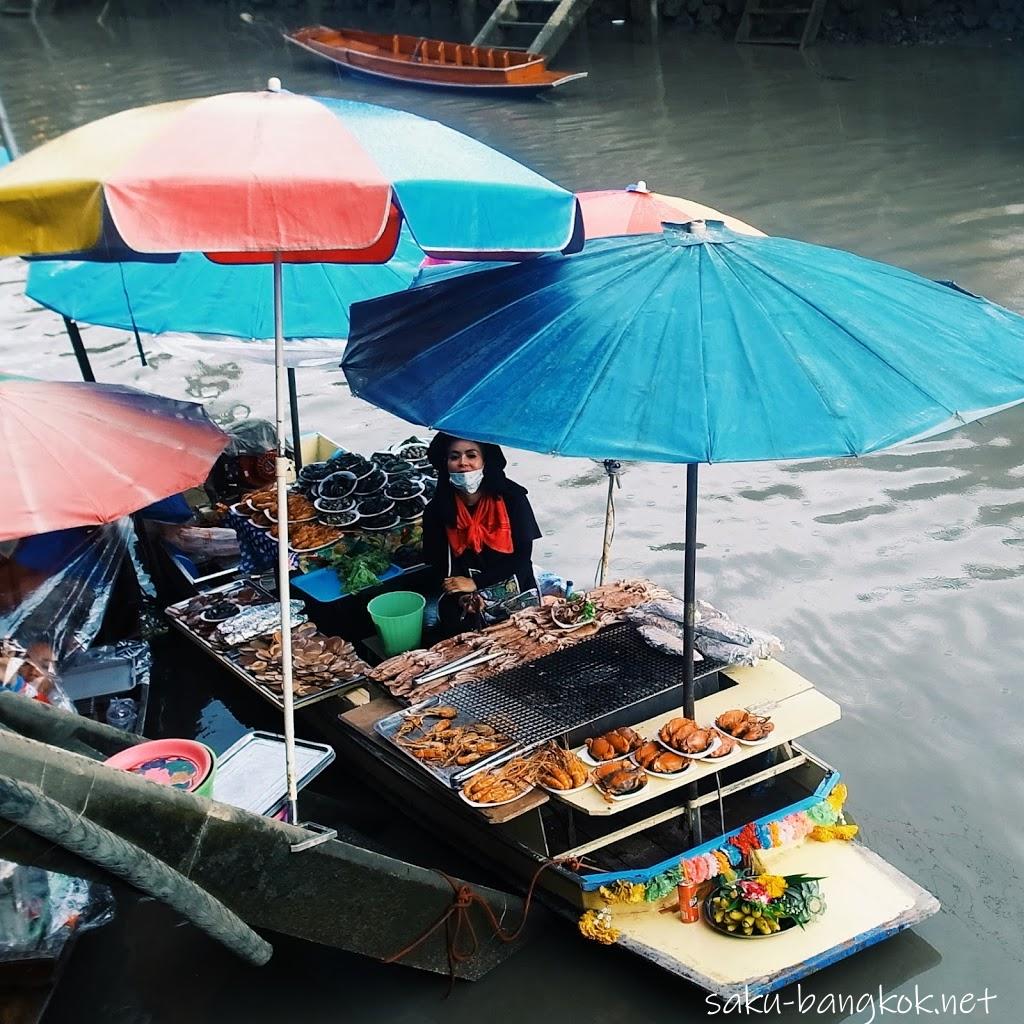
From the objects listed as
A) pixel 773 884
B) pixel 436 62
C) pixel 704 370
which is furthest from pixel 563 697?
pixel 436 62

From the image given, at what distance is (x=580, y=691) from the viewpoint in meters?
4.26

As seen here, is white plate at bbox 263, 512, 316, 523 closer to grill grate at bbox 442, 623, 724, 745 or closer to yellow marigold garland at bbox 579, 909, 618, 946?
grill grate at bbox 442, 623, 724, 745

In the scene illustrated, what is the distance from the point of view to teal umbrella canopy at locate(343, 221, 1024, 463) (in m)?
3.11

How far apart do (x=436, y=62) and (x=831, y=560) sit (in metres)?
14.9

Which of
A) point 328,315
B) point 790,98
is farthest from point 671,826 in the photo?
point 790,98

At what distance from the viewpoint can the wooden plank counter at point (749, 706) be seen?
12.3ft

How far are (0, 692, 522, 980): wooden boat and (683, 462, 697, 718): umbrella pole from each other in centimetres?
100

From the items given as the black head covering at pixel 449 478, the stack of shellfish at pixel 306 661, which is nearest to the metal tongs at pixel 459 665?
the stack of shellfish at pixel 306 661

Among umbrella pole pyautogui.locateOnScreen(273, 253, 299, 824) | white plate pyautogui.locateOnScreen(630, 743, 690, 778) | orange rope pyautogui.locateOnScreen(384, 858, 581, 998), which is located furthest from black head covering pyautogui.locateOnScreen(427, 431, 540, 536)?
orange rope pyautogui.locateOnScreen(384, 858, 581, 998)

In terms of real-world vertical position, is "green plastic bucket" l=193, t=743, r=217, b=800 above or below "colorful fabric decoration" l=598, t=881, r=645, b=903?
above

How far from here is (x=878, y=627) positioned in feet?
20.0

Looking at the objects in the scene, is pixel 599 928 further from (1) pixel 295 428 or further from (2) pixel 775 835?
(1) pixel 295 428

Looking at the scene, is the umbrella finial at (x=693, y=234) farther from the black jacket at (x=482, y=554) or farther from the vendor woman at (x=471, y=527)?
the black jacket at (x=482, y=554)

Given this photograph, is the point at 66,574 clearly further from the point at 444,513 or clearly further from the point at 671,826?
the point at 671,826
